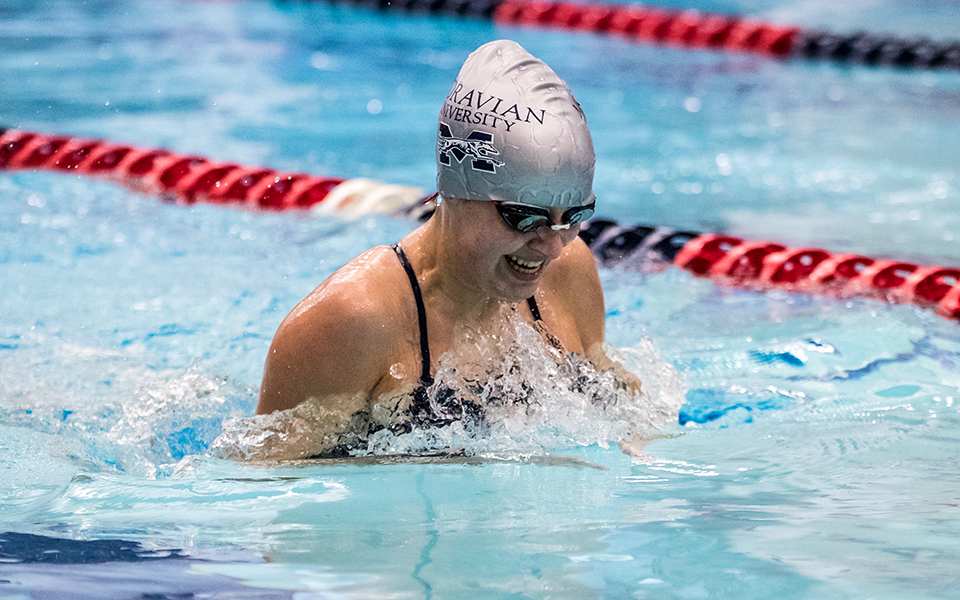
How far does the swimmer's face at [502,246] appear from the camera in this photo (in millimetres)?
2225

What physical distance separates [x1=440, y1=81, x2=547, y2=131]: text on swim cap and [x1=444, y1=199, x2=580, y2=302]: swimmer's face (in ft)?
0.56

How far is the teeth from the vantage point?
226 cm

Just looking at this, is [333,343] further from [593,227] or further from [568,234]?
[593,227]

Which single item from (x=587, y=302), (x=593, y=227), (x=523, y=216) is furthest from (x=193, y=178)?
(x=523, y=216)

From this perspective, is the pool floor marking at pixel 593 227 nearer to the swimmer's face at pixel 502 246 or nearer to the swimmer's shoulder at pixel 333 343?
the swimmer's face at pixel 502 246

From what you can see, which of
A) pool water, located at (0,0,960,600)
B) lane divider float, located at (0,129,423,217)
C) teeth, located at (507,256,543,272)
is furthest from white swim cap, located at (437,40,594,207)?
lane divider float, located at (0,129,423,217)

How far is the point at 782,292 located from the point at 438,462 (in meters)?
2.37

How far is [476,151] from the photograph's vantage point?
224 cm

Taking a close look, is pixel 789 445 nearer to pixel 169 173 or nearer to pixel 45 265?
pixel 45 265

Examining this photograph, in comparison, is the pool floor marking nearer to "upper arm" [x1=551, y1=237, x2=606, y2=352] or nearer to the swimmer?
"upper arm" [x1=551, y1=237, x2=606, y2=352]

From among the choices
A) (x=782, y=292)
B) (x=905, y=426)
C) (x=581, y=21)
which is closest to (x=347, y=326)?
(x=905, y=426)

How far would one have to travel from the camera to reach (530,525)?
2.18 m

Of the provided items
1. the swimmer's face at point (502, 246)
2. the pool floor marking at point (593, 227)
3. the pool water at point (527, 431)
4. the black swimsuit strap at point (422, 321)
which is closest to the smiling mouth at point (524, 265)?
the swimmer's face at point (502, 246)

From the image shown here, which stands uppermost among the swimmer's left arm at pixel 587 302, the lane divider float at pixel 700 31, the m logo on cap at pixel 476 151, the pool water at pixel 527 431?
the lane divider float at pixel 700 31
